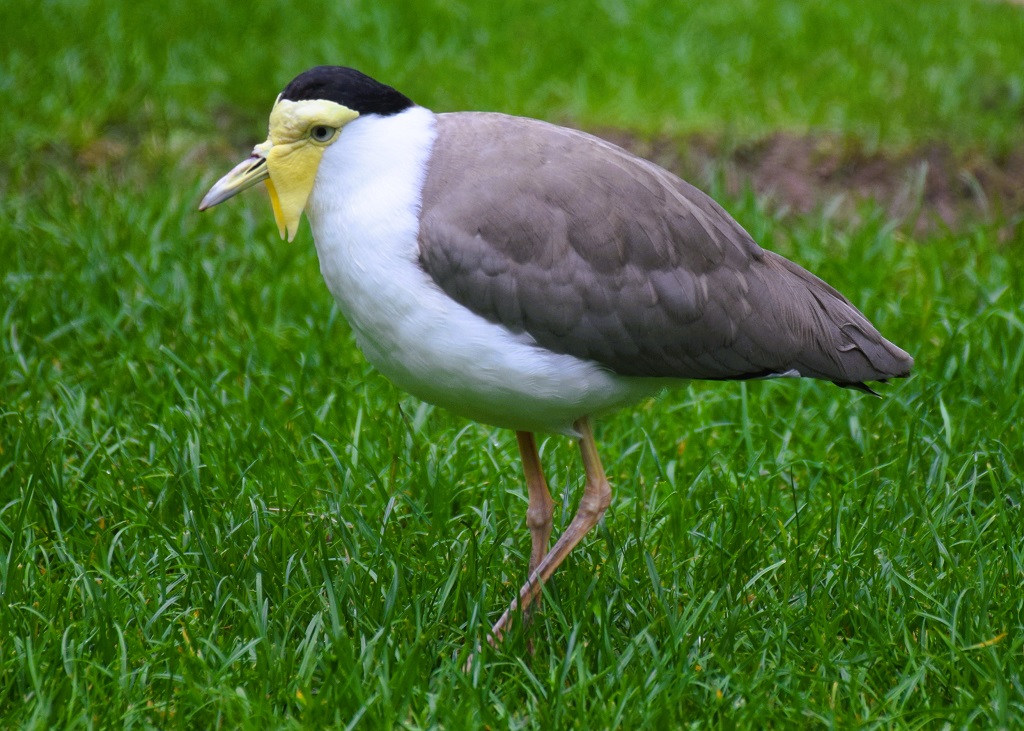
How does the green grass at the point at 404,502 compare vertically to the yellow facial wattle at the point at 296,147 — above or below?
below

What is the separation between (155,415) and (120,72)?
329 cm

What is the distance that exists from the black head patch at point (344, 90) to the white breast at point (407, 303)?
1.3 inches

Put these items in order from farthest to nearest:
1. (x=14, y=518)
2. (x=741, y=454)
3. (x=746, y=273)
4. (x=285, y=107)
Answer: (x=741, y=454)
(x=14, y=518)
(x=746, y=273)
(x=285, y=107)

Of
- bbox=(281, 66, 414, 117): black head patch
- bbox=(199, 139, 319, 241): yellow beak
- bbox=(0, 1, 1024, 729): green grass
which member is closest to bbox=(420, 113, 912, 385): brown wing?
bbox=(281, 66, 414, 117): black head patch

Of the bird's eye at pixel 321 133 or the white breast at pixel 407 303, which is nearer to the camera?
the white breast at pixel 407 303

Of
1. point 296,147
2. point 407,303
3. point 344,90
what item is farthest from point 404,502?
point 344,90

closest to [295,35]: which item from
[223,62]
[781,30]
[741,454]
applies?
[223,62]

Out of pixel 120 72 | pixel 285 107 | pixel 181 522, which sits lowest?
pixel 181 522

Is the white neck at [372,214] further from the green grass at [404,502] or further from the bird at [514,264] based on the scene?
the green grass at [404,502]

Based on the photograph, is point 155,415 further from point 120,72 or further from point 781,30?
point 781,30

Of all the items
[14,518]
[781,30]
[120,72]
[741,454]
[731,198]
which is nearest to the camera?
[14,518]

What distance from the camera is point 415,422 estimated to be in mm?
4285

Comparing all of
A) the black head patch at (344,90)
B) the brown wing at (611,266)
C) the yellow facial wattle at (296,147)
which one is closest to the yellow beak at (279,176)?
the yellow facial wattle at (296,147)

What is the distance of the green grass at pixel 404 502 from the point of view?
2.96m
